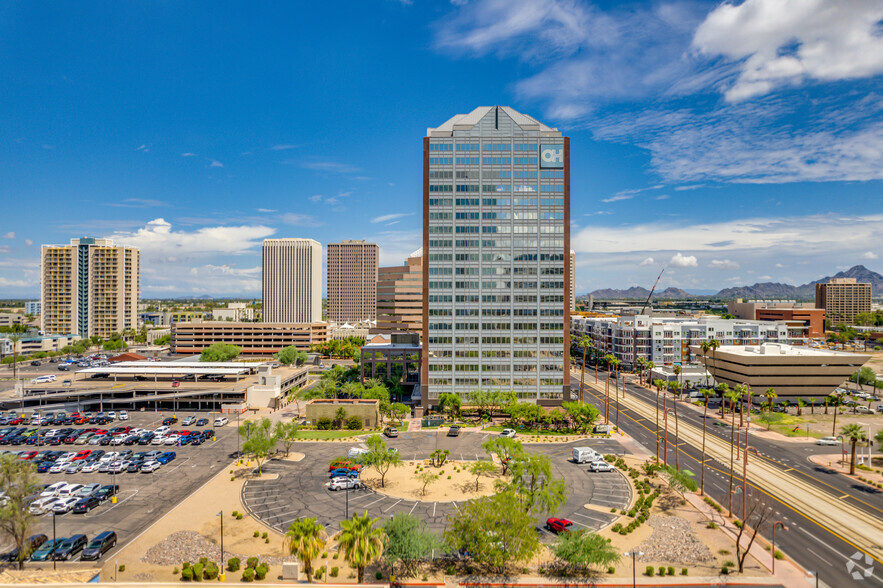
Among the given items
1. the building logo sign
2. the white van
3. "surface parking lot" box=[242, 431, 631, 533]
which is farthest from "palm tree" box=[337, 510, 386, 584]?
the building logo sign

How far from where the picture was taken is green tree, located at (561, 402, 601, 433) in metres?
102

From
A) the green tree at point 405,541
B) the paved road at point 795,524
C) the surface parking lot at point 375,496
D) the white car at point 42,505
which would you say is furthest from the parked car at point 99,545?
the paved road at point 795,524

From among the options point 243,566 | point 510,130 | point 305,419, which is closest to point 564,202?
point 510,130

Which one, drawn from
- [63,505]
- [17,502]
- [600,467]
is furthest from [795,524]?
[63,505]

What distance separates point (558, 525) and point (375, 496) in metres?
26.4

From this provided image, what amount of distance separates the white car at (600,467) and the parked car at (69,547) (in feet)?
234

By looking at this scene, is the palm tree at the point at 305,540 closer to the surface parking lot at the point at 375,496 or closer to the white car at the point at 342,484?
the surface parking lot at the point at 375,496

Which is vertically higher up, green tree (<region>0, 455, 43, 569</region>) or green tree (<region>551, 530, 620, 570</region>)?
green tree (<region>0, 455, 43, 569</region>)

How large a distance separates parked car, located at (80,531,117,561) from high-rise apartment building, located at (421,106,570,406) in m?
78.5

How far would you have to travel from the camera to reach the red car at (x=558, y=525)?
181 ft

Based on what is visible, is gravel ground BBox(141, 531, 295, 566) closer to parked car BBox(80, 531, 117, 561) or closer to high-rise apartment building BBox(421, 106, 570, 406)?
parked car BBox(80, 531, 117, 561)

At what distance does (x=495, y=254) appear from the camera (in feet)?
403

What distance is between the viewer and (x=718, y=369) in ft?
470

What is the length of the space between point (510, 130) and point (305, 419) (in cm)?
9232
